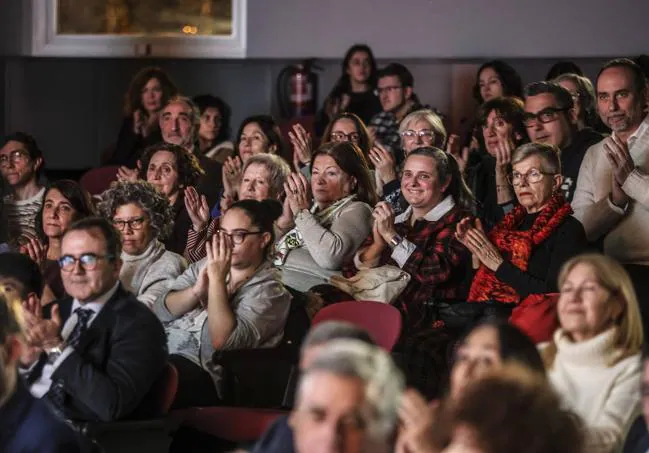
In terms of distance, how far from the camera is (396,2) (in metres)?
8.74

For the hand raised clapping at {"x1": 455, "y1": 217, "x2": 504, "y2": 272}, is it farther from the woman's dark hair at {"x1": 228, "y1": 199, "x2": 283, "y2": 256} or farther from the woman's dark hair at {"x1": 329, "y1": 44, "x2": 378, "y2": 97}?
the woman's dark hair at {"x1": 329, "y1": 44, "x2": 378, "y2": 97}

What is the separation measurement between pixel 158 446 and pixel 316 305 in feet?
3.89

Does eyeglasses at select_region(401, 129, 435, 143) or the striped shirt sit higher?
eyeglasses at select_region(401, 129, 435, 143)

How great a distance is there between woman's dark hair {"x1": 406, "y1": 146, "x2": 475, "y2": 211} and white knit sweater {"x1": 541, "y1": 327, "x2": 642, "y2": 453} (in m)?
1.68

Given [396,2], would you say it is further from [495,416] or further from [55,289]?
[495,416]

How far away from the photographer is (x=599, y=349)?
3904 mm

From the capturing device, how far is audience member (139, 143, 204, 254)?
6.43 metres

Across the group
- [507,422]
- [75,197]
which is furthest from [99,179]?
[507,422]

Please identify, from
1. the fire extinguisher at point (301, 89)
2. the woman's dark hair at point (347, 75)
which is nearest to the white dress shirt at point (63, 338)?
the woman's dark hair at point (347, 75)

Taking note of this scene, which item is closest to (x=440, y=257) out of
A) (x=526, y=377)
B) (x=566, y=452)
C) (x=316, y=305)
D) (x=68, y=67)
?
(x=316, y=305)

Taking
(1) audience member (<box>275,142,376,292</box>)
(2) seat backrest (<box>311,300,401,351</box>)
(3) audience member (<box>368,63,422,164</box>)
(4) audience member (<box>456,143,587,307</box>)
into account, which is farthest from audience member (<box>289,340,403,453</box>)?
(3) audience member (<box>368,63,422,164</box>)

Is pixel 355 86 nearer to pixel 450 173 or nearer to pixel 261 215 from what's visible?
pixel 450 173

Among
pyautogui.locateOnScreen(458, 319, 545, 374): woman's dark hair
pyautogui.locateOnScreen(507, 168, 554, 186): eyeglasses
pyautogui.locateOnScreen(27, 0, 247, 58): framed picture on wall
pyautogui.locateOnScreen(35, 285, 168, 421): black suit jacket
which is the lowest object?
pyautogui.locateOnScreen(35, 285, 168, 421): black suit jacket

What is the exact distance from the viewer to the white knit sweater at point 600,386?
3.75 metres
